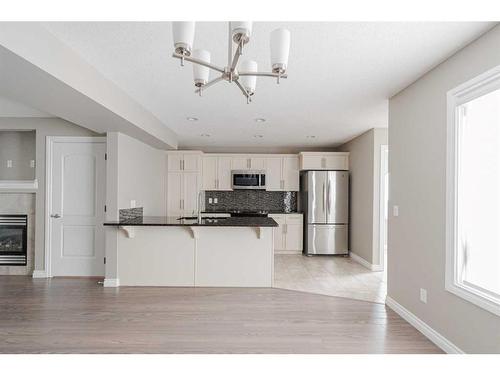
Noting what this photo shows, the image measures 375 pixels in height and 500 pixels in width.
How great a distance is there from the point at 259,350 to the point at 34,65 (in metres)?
2.57

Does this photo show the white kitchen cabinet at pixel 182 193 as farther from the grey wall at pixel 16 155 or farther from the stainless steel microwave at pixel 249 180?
the grey wall at pixel 16 155

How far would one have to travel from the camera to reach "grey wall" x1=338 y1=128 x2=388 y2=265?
16.1 ft

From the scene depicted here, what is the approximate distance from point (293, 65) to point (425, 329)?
8.41 feet

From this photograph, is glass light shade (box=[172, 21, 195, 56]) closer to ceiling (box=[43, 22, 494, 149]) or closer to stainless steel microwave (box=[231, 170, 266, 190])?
ceiling (box=[43, 22, 494, 149])

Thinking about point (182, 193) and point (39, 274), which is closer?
point (39, 274)

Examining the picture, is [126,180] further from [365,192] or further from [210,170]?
[365,192]

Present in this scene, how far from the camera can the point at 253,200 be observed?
275 inches

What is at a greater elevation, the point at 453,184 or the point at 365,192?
the point at 453,184

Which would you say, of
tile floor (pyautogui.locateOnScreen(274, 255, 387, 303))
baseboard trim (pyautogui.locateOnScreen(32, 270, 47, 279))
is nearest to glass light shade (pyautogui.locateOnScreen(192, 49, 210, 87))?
tile floor (pyautogui.locateOnScreen(274, 255, 387, 303))

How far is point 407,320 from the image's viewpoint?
2.91m

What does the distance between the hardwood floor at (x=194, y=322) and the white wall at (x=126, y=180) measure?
2.24ft

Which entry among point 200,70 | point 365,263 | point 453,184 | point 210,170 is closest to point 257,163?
point 210,170

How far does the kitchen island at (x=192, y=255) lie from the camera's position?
410 centimetres
